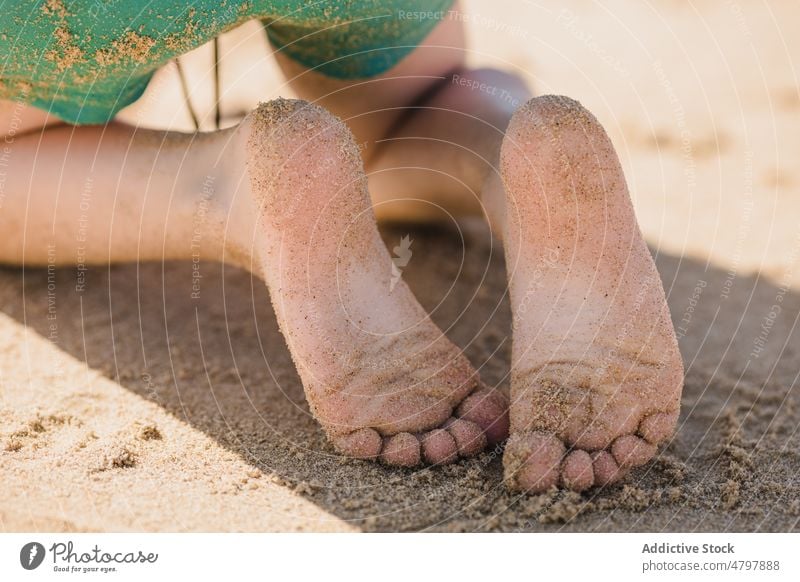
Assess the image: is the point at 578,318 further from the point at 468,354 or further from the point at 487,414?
the point at 468,354

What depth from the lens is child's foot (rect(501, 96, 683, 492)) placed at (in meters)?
0.69

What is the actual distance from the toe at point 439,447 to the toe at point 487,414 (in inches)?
1.2

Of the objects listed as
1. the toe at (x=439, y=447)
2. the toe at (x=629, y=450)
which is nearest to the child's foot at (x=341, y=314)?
the toe at (x=439, y=447)

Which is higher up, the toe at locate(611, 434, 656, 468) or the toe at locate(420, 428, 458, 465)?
the toe at locate(611, 434, 656, 468)

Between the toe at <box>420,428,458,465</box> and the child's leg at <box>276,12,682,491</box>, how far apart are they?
6cm

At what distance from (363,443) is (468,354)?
30 cm

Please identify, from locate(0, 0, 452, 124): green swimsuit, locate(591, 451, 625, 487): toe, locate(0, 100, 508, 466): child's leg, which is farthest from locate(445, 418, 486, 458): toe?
locate(0, 0, 452, 124): green swimsuit

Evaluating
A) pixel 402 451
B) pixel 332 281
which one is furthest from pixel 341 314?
pixel 402 451

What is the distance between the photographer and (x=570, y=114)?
0.70 meters

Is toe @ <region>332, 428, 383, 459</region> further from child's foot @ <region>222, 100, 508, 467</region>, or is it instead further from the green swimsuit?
the green swimsuit

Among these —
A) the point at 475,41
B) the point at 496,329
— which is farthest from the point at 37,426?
the point at 475,41

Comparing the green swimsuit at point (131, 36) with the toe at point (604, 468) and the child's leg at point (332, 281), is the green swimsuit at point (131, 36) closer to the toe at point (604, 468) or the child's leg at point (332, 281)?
the child's leg at point (332, 281)

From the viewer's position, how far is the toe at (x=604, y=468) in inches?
27.2

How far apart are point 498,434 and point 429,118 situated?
0.43 meters
